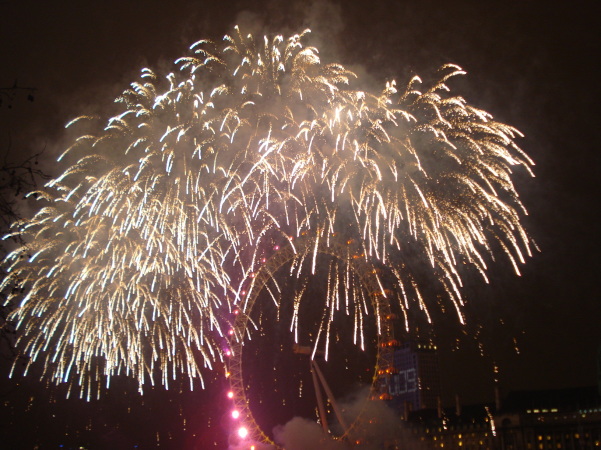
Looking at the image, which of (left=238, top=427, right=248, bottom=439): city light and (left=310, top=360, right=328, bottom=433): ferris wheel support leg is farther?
(left=310, top=360, right=328, bottom=433): ferris wheel support leg

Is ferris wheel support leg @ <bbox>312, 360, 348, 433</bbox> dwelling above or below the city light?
above

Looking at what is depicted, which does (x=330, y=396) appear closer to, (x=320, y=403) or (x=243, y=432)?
(x=320, y=403)

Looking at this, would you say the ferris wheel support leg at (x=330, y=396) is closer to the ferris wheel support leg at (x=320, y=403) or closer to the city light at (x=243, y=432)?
the ferris wheel support leg at (x=320, y=403)

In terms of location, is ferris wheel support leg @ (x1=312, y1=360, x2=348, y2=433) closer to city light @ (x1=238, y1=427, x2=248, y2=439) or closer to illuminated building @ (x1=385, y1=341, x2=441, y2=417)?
city light @ (x1=238, y1=427, x2=248, y2=439)

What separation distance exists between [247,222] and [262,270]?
939 centimetres

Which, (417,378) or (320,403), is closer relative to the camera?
(320,403)

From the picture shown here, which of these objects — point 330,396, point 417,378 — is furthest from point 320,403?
point 417,378

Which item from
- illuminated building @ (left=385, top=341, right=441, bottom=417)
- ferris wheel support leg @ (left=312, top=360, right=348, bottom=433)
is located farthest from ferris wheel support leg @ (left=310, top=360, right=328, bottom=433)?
illuminated building @ (left=385, top=341, right=441, bottom=417)

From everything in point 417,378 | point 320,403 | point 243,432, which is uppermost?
point 417,378

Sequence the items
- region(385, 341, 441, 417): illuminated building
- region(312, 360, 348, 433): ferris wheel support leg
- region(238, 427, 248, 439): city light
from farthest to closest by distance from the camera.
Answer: region(385, 341, 441, 417): illuminated building
region(312, 360, 348, 433): ferris wheel support leg
region(238, 427, 248, 439): city light

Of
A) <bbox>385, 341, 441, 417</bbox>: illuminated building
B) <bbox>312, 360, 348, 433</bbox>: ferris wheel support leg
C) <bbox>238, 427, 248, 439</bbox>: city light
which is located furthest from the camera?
<bbox>385, 341, 441, 417</bbox>: illuminated building

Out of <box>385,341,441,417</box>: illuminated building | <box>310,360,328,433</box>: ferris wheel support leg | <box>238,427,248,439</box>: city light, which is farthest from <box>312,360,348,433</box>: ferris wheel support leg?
<box>385,341,441,417</box>: illuminated building

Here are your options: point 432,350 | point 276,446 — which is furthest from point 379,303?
point 432,350

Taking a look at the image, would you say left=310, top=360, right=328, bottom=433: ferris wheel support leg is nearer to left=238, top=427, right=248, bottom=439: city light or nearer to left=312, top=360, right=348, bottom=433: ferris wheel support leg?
left=312, top=360, right=348, bottom=433: ferris wheel support leg
